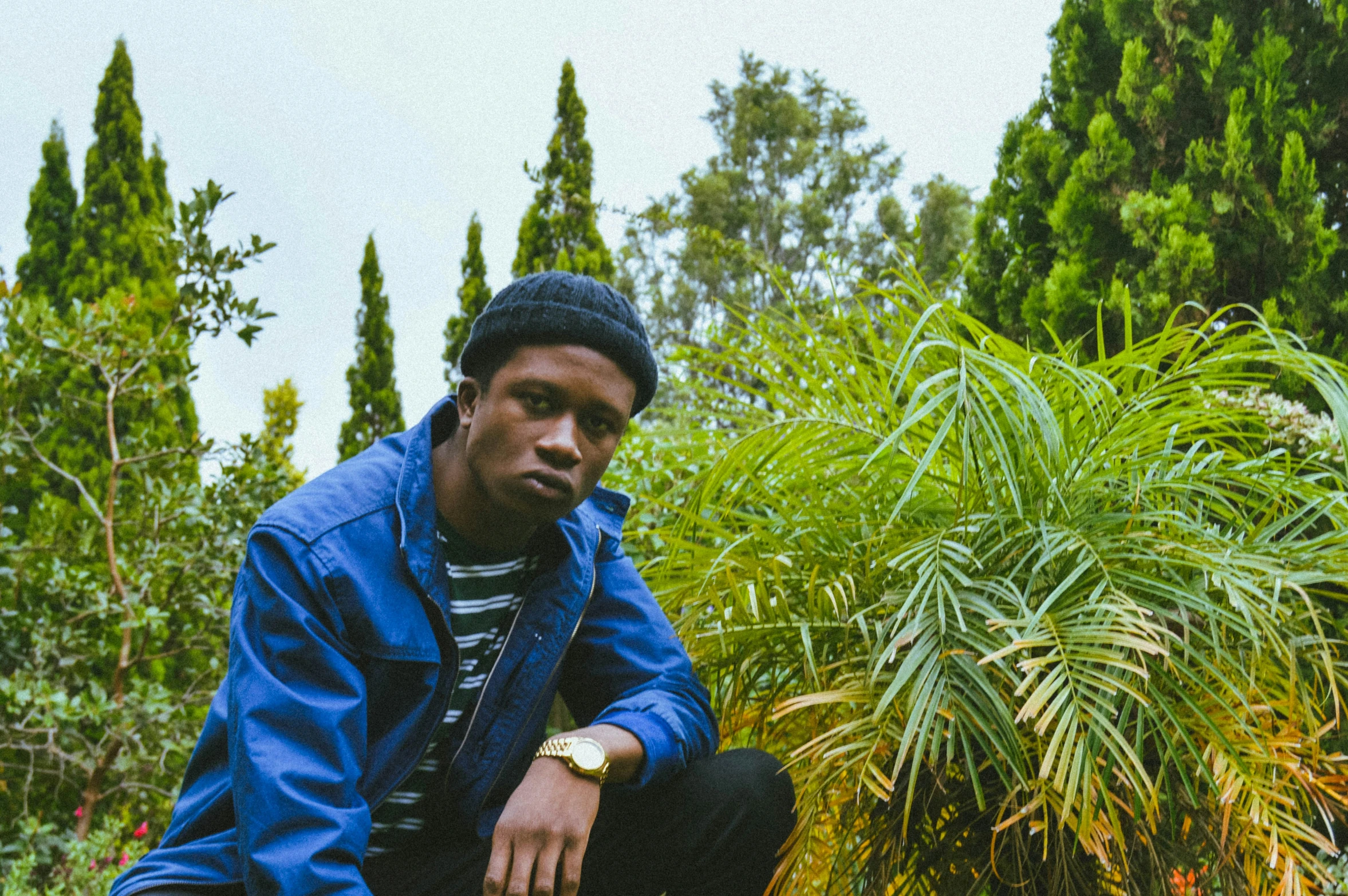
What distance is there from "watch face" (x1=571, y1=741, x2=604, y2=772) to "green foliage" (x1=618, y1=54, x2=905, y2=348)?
50.5 feet

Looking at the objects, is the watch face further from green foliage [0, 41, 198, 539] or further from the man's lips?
green foliage [0, 41, 198, 539]

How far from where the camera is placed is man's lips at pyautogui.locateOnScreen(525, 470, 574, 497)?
1.33 meters

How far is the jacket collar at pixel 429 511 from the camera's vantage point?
1.35 m

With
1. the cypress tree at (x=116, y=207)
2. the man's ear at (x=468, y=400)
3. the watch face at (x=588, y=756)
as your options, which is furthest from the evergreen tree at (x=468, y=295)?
the watch face at (x=588, y=756)

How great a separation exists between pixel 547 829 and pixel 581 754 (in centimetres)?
11

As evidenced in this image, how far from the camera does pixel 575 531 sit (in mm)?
1584

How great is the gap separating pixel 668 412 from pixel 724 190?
15.4 m

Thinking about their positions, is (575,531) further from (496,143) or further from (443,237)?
(443,237)

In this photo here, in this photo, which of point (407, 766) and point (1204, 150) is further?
Answer: point (1204, 150)

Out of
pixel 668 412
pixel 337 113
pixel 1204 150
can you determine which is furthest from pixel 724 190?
pixel 668 412

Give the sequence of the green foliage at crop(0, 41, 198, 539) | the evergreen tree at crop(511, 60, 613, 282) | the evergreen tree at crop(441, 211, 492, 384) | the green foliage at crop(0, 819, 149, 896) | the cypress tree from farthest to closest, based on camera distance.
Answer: the evergreen tree at crop(441, 211, 492, 384) < the evergreen tree at crop(511, 60, 613, 282) < the cypress tree < the green foliage at crop(0, 41, 198, 539) < the green foliage at crop(0, 819, 149, 896)

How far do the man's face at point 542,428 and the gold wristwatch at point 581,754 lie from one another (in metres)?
0.32

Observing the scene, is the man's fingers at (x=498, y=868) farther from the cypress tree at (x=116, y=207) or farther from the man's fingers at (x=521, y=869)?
the cypress tree at (x=116, y=207)

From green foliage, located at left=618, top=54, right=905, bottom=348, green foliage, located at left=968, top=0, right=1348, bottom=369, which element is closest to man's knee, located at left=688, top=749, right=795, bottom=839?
green foliage, located at left=968, top=0, right=1348, bottom=369
